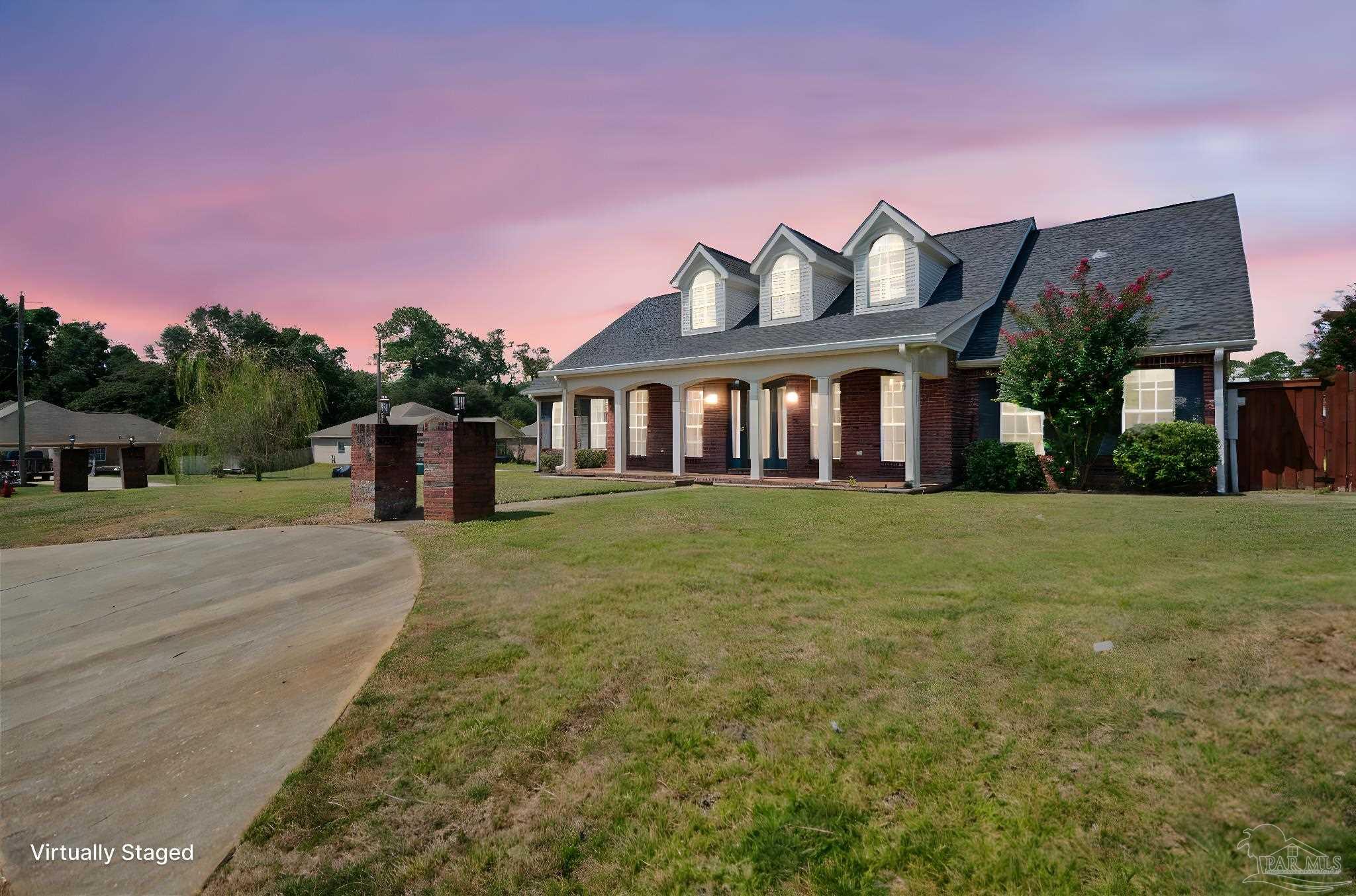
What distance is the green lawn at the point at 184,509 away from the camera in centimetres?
994

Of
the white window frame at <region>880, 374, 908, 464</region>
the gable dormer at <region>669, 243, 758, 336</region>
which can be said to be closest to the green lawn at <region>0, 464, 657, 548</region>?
the white window frame at <region>880, 374, 908, 464</region>

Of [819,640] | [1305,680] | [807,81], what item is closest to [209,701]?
[819,640]

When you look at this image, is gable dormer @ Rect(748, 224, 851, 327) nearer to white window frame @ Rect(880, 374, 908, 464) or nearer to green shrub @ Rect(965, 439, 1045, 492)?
white window frame @ Rect(880, 374, 908, 464)

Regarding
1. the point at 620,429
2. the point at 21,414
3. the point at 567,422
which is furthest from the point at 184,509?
the point at 21,414

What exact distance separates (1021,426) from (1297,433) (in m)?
4.70

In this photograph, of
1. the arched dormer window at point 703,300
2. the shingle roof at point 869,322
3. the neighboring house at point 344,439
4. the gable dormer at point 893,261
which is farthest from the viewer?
the neighboring house at point 344,439

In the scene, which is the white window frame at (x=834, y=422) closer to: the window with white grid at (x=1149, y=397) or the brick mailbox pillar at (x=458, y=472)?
the window with white grid at (x=1149, y=397)

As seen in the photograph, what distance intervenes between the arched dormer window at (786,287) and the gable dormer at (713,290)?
1.34 metres

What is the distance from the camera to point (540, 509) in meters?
11.0

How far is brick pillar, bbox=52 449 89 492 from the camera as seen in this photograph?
17391 millimetres

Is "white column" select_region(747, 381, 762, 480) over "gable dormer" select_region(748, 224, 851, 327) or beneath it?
Answer: beneath

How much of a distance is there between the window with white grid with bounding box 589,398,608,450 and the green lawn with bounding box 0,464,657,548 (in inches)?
232

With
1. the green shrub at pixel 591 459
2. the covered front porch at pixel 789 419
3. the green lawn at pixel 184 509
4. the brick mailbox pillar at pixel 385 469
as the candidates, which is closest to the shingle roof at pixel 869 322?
the covered front porch at pixel 789 419

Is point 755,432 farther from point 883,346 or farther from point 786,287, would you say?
point 786,287
